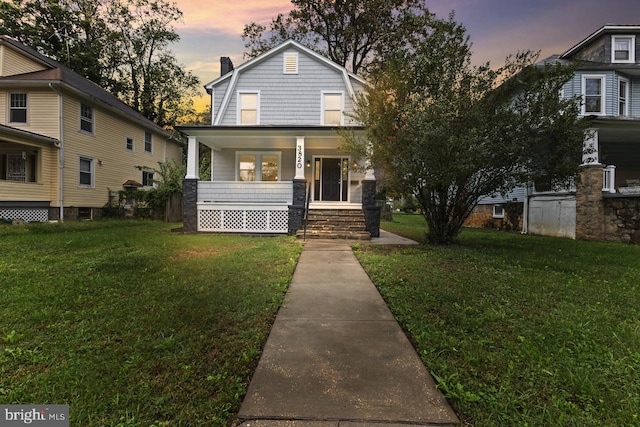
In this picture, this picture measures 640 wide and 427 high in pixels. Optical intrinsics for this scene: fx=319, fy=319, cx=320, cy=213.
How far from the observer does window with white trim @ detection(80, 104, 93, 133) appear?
586 inches

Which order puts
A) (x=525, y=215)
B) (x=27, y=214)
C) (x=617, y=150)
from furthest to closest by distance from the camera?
(x=617, y=150) < (x=525, y=215) < (x=27, y=214)

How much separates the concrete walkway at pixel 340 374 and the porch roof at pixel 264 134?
755cm

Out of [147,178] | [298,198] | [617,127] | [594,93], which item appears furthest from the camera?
[147,178]

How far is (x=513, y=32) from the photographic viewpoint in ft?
37.4

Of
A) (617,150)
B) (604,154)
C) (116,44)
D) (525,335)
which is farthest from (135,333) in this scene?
(116,44)

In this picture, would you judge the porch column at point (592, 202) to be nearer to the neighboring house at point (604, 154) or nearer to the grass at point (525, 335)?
the neighboring house at point (604, 154)


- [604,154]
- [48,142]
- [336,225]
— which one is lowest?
[336,225]

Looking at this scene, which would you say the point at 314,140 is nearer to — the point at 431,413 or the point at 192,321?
the point at 192,321

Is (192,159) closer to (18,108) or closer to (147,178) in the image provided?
(18,108)

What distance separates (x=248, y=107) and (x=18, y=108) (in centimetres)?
992

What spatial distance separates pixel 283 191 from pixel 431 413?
9.37m

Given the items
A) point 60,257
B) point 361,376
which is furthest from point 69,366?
point 60,257

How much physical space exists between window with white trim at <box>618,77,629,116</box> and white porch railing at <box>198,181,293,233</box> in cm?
1524

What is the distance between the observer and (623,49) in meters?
14.6
